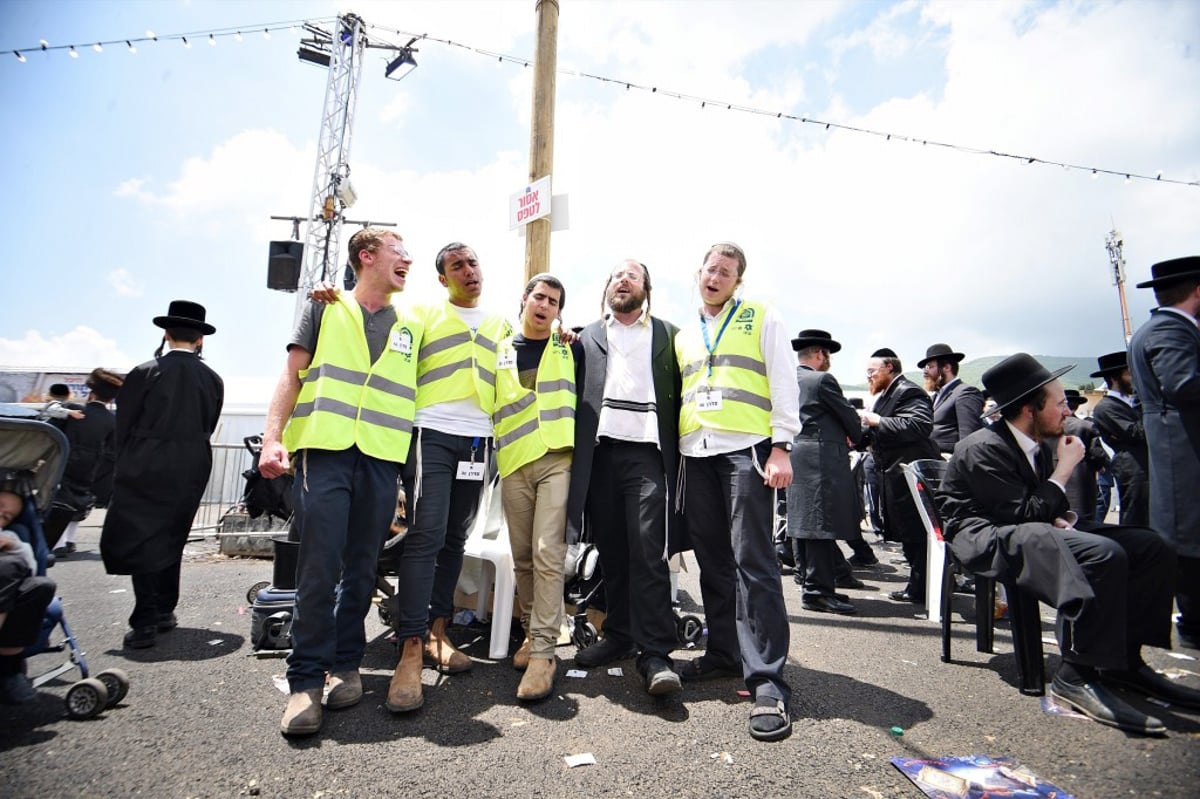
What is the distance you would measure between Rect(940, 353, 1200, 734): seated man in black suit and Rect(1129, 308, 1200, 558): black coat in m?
0.51

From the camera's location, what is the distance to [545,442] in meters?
3.02

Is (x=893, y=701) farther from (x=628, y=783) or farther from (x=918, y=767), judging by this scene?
(x=628, y=783)

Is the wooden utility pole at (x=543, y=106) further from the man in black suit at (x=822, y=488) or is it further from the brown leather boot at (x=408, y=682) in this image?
the brown leather boot at (x=408, y=682)

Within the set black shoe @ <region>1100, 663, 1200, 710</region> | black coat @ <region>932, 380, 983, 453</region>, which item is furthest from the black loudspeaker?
black shoe @ <region>1100, 663, 1200, 710</region>

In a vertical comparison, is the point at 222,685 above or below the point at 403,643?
below

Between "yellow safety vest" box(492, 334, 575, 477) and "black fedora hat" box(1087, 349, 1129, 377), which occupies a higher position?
"black fedora hat" box(1087, 349, 1129, 377)

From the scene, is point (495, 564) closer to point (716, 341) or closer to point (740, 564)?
point (740, 564)

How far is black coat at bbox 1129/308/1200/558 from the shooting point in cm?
318

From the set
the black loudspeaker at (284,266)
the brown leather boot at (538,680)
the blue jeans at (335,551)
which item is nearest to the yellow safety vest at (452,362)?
the blue jeans at (335,551)

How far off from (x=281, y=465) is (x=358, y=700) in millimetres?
1162

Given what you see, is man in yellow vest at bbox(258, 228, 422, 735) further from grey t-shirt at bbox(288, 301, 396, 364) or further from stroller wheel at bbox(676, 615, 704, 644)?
stroller wheel at bbox(676, 615, 704, 644)

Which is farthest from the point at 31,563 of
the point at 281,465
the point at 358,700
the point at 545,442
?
the point at 545,442

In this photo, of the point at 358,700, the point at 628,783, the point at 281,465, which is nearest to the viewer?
the point at 628,783

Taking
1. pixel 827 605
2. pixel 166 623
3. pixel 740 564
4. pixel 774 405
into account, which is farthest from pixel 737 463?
pixel 166 623
